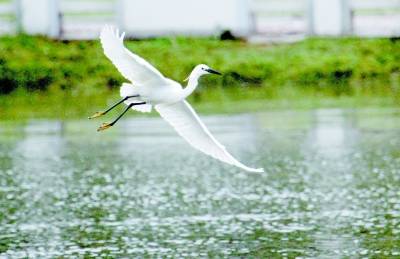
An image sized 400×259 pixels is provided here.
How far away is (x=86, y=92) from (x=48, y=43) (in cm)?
305

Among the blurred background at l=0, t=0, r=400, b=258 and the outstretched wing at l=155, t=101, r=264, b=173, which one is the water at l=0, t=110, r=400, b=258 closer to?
the blurred background at l=0, t=0, r=400, b=258

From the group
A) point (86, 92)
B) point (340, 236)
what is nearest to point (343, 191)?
point (340, 236)

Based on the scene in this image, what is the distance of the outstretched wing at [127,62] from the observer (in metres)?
13.2

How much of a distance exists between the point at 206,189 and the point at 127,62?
5996 millimetres

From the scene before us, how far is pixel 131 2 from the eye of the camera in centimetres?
3553

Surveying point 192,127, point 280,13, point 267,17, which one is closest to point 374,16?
point 280,13

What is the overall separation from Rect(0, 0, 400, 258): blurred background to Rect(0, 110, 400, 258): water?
3 cm

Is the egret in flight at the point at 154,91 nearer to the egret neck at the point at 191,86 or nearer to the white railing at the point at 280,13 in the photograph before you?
the egret neck at the point at 191,86

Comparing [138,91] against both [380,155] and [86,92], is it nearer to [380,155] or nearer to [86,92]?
[380,155]

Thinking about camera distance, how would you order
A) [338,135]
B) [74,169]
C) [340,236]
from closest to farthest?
[340,236]
[74,169]
[338,135]

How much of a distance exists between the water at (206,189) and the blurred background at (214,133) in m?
0.03

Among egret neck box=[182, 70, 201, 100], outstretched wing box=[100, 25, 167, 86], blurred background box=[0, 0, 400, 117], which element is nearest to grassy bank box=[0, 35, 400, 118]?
blurred background box=[0, 0, 400, 117]

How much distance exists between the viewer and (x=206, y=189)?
19344 mm

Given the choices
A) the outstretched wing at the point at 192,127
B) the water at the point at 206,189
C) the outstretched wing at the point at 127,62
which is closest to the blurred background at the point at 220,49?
the water at the point at 206,189
